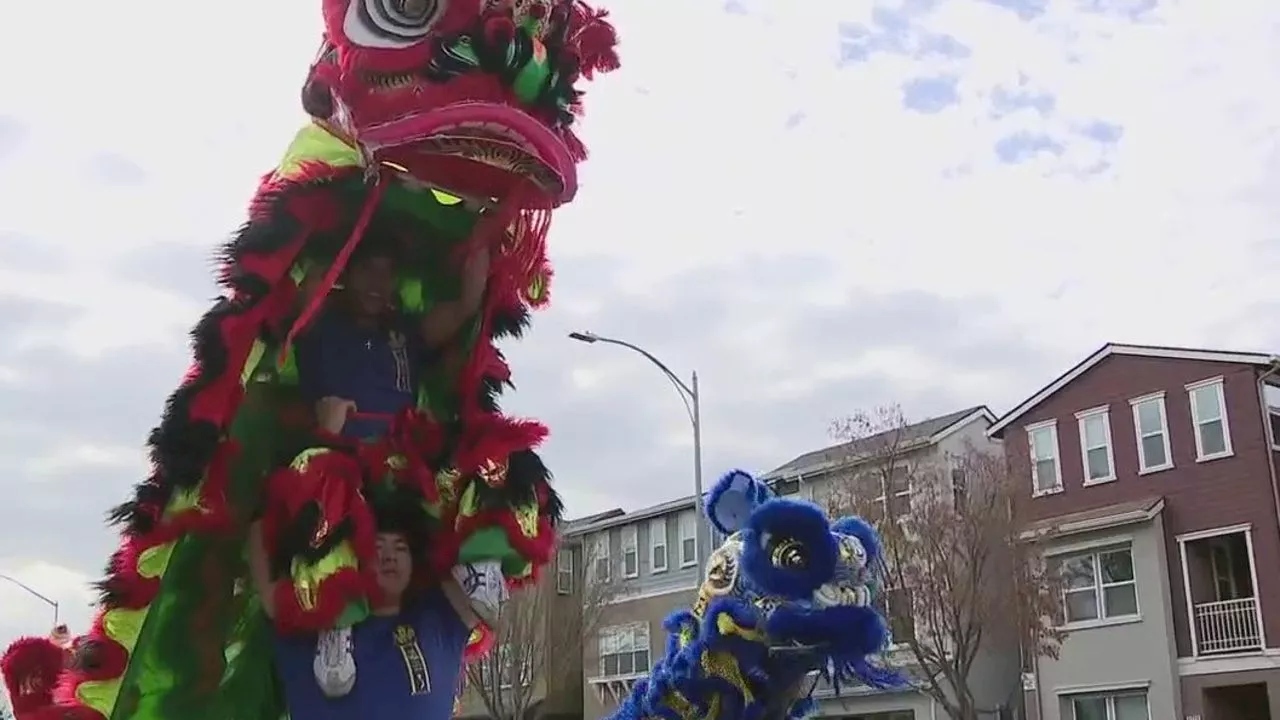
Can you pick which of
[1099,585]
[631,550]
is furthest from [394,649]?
[631,550]

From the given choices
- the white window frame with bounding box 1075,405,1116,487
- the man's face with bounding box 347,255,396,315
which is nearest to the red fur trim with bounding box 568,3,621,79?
the man's face with bounding box 347,255,396,315

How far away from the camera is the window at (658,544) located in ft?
104

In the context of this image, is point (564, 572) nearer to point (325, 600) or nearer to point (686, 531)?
point (686, 531)

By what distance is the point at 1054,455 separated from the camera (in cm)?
2434


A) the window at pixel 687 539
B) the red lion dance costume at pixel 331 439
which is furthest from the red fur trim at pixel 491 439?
the window at pixel 687 539

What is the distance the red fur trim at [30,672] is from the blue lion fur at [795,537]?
345cm

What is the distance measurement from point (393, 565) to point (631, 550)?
30.1 metres

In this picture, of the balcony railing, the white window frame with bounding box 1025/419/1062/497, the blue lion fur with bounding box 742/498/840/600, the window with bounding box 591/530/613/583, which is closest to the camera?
the blue lion fur with bounding box 742/498/840/600

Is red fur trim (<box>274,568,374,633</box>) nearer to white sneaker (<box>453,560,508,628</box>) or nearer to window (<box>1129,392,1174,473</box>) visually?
white sneaker (<box>453,560,508,628</box>)

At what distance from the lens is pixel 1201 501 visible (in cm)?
2203

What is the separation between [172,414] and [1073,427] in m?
23.2

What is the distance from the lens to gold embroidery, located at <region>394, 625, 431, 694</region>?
2807 millimetres

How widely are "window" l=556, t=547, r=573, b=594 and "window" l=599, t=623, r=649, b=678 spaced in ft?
7.40

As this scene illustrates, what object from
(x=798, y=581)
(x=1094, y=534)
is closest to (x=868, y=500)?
(x=1094, y=534)
